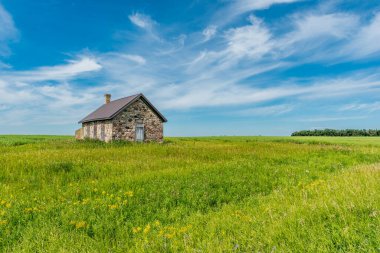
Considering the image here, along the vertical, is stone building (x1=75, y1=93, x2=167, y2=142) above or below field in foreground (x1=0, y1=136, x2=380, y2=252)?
above

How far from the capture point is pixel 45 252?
509 cm

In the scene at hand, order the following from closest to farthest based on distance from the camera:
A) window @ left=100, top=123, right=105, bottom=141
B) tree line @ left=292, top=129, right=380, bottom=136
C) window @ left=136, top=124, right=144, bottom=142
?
window @ left=136, top=124, right=144, bottom=142 → window @ left=100, top=123, right=105, bottom=141 → tree line @ left=292, top=129, right=380, bottom=136

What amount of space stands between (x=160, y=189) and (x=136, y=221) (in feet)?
7.99

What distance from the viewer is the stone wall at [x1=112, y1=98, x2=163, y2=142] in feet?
109

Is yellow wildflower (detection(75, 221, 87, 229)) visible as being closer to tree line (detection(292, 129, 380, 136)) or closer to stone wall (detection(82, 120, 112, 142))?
stone wall (detection(82, 120, 112, 142))

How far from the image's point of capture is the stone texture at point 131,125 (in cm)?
3316

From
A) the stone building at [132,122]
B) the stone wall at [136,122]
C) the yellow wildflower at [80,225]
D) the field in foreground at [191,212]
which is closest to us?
the field in foreground at [191,212]

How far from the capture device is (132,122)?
34.5m

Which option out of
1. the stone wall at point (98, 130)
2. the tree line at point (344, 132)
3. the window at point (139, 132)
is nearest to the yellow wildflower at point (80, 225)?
the stone wall at point (98, 130)

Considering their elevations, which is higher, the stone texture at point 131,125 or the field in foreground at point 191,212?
the stone texture at point 131,125

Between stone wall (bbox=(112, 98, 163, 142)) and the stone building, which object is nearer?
the stone building

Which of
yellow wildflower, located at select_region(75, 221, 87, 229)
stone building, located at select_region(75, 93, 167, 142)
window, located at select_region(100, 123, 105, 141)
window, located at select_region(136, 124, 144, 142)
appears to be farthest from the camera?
window, located at select_region(100, 123, 105, 141)

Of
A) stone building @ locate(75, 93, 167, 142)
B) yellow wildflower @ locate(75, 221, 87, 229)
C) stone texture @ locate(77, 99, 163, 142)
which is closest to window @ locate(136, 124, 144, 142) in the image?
stone building @ locate(75, 93, 167, 142)

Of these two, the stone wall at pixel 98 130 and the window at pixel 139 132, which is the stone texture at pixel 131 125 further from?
the window at pixel 139 132
